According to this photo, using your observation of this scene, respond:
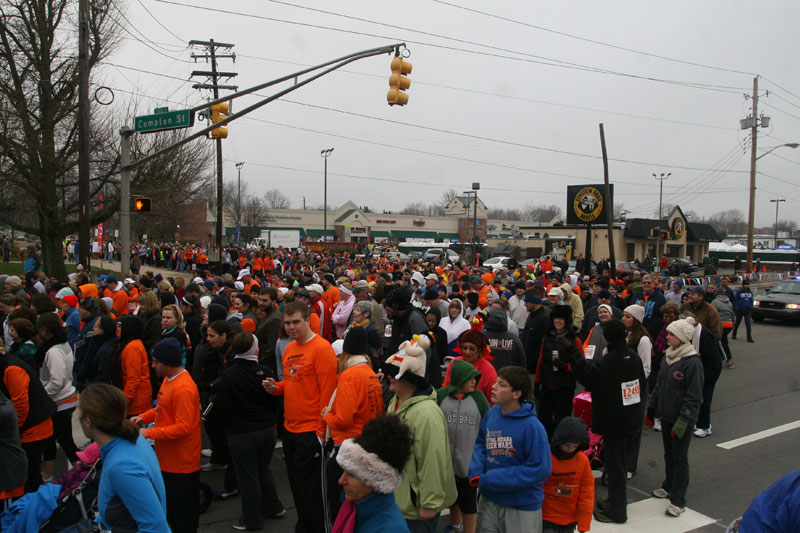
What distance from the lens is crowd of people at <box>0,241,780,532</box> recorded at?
280 cm

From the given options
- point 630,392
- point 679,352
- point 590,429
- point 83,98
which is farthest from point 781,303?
point 83,98

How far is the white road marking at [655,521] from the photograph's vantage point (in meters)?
5.01

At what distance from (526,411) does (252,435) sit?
255 cm

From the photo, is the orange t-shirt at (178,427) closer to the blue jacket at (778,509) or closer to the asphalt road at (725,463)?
the asphalt road at (725,463)

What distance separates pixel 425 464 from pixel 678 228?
4924cm

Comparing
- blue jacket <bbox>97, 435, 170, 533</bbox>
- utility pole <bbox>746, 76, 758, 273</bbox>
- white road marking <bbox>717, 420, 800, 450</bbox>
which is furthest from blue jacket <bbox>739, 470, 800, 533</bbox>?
utility pole <bbox>746, 76, 758, 273</bbox>

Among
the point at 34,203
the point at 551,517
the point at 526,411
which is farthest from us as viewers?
the point at 34,203

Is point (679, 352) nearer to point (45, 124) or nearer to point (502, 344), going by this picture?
point (502, 344)

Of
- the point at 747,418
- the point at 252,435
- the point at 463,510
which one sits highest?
the point at 252,435

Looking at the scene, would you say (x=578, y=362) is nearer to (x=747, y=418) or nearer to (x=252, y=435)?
(x=252, y=435)

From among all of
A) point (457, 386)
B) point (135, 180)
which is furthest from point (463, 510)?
point (135, 180)

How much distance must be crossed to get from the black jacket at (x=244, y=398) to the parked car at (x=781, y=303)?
19169 millimetres

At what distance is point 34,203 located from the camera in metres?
18.8

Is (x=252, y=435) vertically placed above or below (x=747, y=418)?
above
